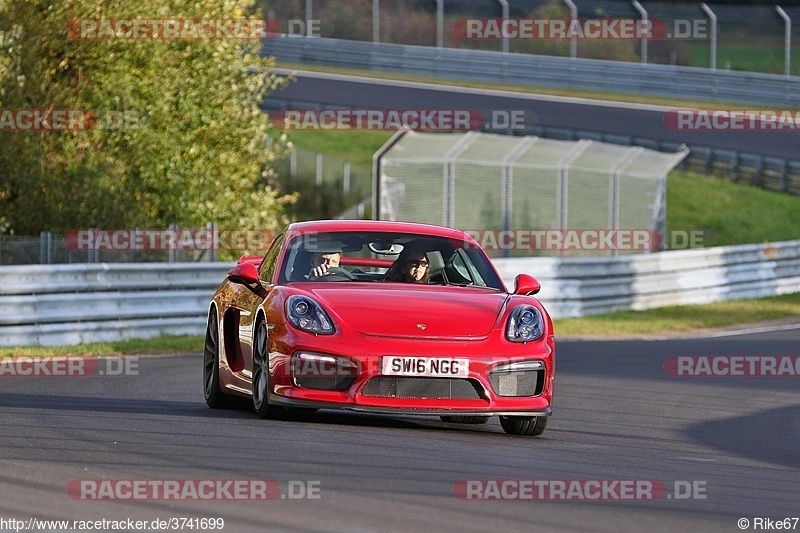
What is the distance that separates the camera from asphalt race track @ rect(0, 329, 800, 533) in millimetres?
5977

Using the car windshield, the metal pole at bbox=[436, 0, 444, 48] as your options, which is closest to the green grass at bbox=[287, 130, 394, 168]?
the metal pole at bbox=[436, 0, 444, 48]

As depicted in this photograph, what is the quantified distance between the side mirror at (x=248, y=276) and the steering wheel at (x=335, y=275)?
34 centimetres

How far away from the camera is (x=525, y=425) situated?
9047 mm

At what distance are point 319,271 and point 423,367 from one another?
51.5 inches

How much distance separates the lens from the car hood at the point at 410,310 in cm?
853

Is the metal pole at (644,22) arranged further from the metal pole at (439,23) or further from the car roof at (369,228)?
the car roof at (369,228)

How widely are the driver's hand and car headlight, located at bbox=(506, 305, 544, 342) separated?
4.17ft

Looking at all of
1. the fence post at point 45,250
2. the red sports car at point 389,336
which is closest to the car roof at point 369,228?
the red sports car at point 389,336

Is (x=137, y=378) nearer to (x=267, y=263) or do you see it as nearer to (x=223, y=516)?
(x=267, y=263)

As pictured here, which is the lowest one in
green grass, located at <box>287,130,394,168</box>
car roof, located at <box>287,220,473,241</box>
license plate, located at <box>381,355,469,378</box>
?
green grass, located at <box>287,130,394,168</box>

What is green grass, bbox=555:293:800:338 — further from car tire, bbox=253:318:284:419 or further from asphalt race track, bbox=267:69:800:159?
car tire, bbox=253:318:284:419

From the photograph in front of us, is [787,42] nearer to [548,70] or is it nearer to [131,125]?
[548,70]

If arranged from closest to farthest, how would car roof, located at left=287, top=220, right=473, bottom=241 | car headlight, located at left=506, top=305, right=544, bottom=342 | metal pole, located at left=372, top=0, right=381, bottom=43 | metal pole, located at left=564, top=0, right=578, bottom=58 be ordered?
car headlight, located at left=506, top=305, right=544, bottom=342, car roof, located at left=287, top=220, right=473, bottom=241, metal pole, located at left=564, top=0, right=578, bottom=58, metal pole, located at left=372, top=0, right=381, bottom=43

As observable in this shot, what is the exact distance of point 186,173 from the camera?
21.8 m
